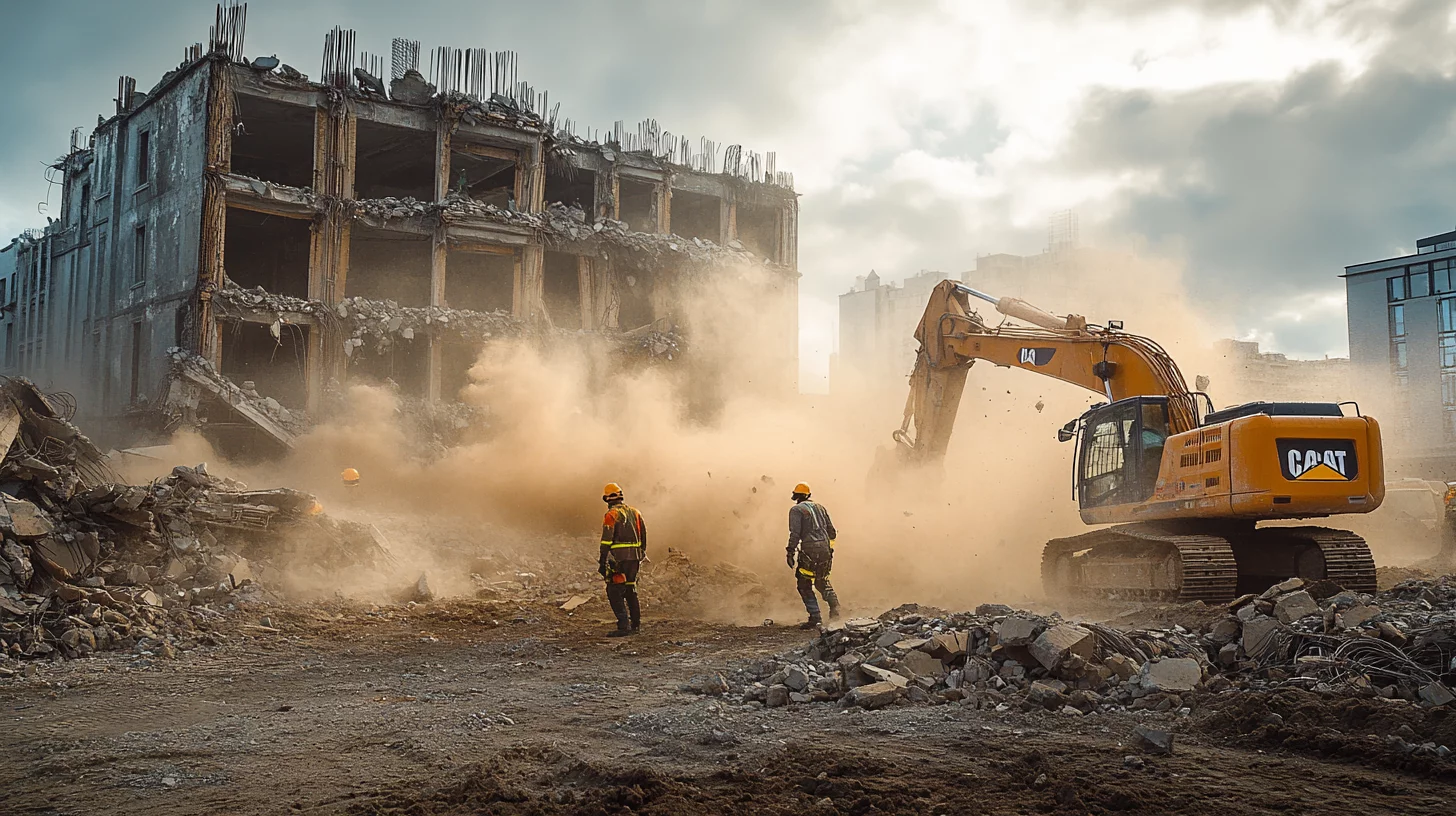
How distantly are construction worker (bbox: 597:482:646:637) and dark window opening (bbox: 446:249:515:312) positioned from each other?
21.0 meters

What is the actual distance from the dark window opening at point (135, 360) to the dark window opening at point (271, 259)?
12.3 ft

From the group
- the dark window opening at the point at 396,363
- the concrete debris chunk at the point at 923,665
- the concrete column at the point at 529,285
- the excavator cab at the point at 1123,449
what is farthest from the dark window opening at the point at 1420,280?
the concrete debris chunk at the point at 923,665

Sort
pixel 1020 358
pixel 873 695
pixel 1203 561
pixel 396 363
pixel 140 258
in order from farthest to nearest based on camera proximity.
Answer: pixel 396 363
pixel 140 258
pixel 1020 358
pixel 1203 561
pixel 873 695

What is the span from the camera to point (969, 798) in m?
4.85

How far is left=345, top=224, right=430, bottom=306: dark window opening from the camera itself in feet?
101

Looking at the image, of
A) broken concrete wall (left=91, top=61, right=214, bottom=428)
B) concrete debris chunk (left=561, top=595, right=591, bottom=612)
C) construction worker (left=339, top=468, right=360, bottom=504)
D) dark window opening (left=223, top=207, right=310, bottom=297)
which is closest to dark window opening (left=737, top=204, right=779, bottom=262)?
dark window opening (left=223, top=207, right=310, bottom=297)

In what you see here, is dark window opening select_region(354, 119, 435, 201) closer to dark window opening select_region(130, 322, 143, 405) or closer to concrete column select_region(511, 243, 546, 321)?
concrete column select_region(511, 243, 546, 321)

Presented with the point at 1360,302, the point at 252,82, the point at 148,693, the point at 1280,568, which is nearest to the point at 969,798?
the point at 148,693

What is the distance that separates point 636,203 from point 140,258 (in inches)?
629

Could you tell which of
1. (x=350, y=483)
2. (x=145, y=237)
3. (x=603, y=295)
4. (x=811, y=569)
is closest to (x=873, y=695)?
(x=811, y=569)

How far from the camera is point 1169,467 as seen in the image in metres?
11.6

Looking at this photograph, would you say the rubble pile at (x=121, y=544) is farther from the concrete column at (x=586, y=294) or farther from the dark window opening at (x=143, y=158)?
the dark window opening at (x=143, y=158)

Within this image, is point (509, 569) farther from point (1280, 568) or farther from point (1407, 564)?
point (1407, 564)

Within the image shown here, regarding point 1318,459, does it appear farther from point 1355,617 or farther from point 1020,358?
point 1020,358
